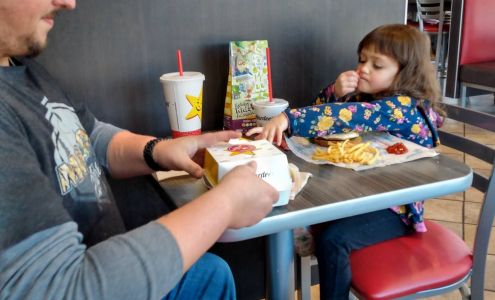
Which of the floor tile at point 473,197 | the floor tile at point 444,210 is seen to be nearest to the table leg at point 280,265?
the floor tile at point 444,210

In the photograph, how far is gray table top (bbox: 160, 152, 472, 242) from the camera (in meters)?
0.78

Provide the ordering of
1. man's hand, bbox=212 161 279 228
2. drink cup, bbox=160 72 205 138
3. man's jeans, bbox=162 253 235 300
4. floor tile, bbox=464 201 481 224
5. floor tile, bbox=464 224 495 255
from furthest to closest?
floor tile, bbox=464 201 481 224
floor tile, bbox=464 224 495 255
drink cup, bbox=160 72 205 138
man's jeans, bbox=162 253 235 300
man's hand, bbox=212 161 279 228

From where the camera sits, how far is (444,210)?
2217mm

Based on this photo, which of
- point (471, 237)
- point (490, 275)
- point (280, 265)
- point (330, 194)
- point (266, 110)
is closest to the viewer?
point (330, 194)

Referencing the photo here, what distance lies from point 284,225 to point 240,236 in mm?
82

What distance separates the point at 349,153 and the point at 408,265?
30cm

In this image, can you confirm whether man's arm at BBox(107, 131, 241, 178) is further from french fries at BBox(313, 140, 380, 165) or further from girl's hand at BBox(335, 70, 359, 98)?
girl's hand at BBox(335, 70, 359, 98)

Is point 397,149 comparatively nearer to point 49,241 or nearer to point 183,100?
point 183,100

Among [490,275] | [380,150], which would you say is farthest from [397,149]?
[490,275]

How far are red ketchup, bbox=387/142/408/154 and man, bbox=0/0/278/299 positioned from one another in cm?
44

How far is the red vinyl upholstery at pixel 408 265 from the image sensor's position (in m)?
1.00

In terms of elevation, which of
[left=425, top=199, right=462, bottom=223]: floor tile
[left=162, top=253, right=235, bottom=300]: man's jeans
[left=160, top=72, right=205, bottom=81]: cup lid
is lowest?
[left=425, top=199, right=462, bottom=223]: floor tile

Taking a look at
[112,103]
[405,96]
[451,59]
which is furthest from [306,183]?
[451,59]

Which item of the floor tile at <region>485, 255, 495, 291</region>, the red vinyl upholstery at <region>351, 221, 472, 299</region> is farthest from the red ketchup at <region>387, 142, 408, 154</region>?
the floor tile at <region>485, 255, 495, 291</region>
